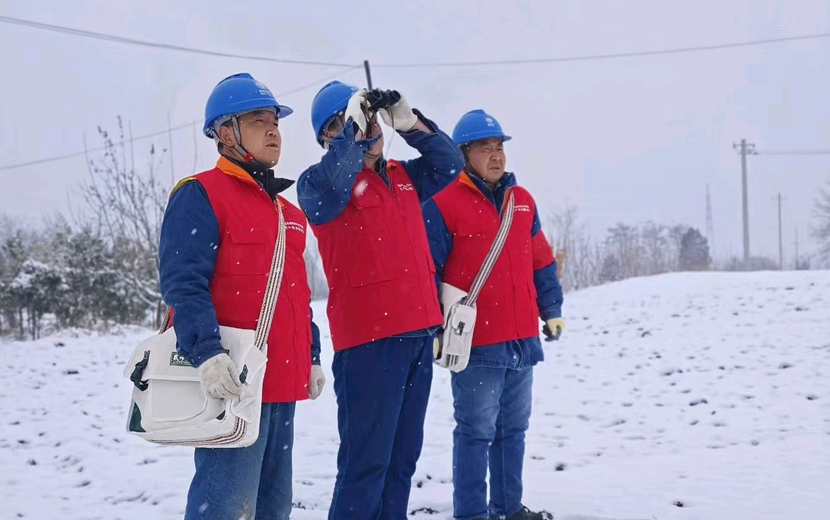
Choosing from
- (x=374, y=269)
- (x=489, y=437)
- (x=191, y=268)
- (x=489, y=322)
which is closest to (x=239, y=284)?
(x=191, y=268)

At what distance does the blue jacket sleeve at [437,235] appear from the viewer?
3.83 metres

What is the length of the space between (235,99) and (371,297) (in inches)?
36.8

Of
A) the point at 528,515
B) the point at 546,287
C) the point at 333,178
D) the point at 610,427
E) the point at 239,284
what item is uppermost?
the point at 333,178

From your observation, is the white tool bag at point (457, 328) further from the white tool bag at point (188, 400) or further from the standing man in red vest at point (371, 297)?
the white tool bag at point (188, 400)

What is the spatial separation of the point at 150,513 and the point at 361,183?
2.49m

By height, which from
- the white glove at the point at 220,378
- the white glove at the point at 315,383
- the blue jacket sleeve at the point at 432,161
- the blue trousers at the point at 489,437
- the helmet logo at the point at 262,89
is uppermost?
the helmet logo at the point at 262,89

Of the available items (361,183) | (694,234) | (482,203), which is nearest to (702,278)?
(482,203)

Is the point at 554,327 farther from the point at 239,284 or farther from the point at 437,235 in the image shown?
the point at 239,284

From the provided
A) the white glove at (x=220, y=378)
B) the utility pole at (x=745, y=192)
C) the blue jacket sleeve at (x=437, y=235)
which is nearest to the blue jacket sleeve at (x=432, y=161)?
the blue jacket sleeve at (x=437, y=235)

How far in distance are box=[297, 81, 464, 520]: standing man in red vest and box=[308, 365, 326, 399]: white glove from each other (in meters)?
0.15

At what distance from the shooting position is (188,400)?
2299 millimetres

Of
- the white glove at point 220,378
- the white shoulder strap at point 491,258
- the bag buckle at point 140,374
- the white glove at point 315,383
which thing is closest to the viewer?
the white glove at point 220,378

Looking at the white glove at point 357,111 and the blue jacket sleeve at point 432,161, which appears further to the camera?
the blue jacket sleeve at point 432,161

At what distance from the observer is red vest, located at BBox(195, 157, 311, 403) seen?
2516 millimetres
